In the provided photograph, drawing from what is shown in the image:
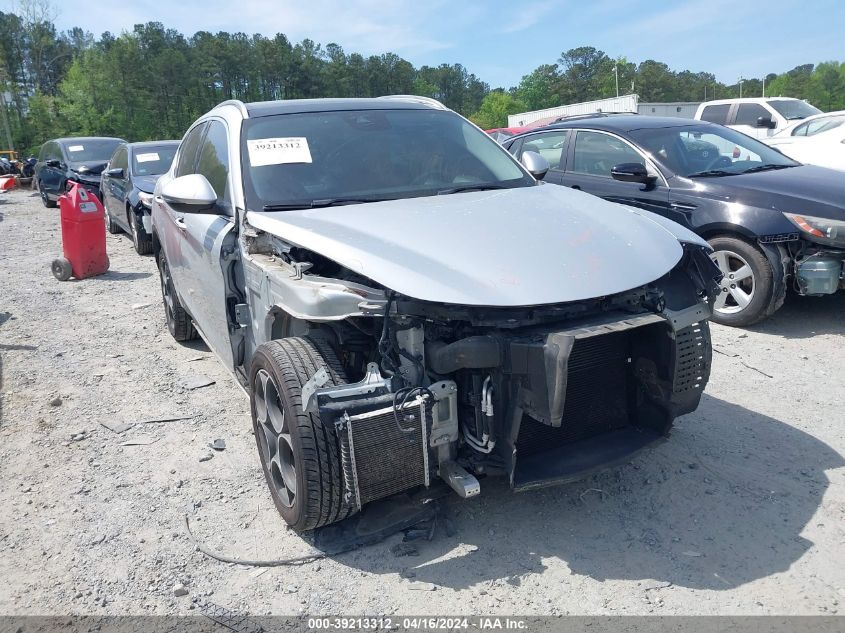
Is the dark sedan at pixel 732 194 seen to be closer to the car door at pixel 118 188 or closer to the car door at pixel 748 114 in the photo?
the car door at pixel 118 188

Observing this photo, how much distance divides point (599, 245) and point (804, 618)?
159cm

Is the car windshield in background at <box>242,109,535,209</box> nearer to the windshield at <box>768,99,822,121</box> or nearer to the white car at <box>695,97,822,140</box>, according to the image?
the white car at <box>695,97,822,140</box>

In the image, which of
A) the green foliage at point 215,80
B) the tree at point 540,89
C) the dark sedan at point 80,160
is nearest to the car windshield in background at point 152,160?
the dark sedan at point 80,160

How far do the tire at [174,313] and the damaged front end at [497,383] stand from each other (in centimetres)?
304

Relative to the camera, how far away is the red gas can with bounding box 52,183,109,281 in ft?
27.7

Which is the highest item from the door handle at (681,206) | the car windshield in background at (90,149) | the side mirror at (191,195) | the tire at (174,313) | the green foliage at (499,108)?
the green foliage at (499,108)

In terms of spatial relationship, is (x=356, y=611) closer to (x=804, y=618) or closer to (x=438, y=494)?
(x=438, y=494)

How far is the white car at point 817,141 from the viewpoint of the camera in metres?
9.82

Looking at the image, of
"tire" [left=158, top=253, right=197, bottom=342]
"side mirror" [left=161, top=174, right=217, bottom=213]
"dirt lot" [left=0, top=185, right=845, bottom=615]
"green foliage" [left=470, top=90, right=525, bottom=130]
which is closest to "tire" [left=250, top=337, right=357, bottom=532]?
"dirt lot" [left=0, top=185, right=845, bottom=615]

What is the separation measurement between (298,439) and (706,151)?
17.7ft

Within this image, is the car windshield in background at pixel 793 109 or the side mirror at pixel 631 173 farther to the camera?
the car windshield in background at pixel 793 109

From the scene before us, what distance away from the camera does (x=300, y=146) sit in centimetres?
362

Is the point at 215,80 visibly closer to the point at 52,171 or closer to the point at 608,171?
the point at 52,171

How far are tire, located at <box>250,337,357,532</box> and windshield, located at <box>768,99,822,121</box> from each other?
15119 millimetres
